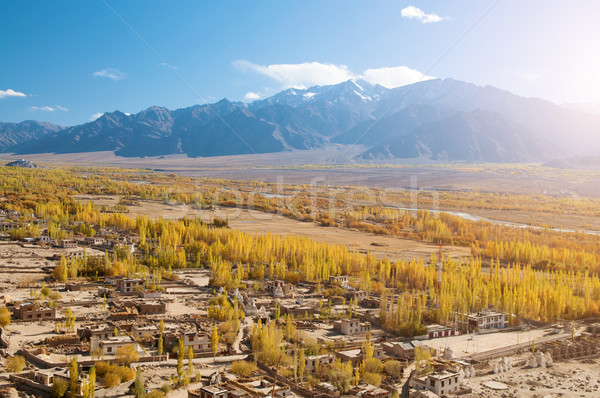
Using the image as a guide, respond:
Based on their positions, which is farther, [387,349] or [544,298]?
[544,298]

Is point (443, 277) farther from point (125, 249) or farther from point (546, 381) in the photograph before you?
point (125, 249)

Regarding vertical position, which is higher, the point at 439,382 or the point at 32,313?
the point at 32,313

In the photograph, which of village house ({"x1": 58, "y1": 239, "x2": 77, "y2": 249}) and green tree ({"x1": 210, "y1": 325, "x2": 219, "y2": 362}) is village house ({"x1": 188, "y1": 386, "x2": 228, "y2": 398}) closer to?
green tree ({"x1": 210, "y1": 325, "x2": 219, "y2": 362})

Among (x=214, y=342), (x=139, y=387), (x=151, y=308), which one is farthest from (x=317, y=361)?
(x=151, y=308)

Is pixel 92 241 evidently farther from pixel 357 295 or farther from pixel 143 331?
pixel 143 331

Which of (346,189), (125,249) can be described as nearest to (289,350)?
(125,249)

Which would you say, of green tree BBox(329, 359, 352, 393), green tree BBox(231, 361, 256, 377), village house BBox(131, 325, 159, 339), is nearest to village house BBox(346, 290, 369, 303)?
village house BBox(131, 325, 159, 339)
